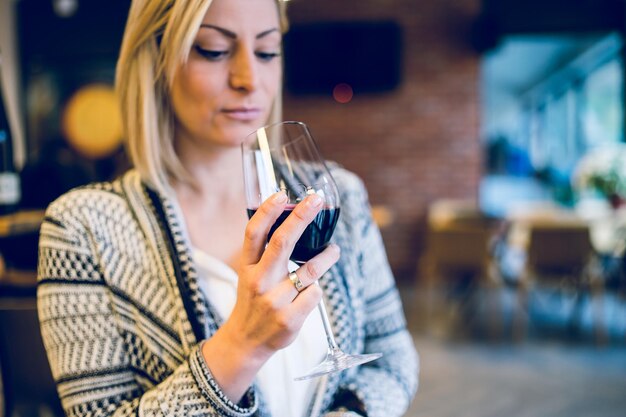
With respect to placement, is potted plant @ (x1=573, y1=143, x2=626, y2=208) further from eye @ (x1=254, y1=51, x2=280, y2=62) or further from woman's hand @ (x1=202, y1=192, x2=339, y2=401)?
woman's hand @ (x1=202, y1=192, x2=339, y2=401)

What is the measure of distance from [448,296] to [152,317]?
5.23 meters

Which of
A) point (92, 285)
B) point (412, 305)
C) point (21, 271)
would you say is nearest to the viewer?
point (92, 285)

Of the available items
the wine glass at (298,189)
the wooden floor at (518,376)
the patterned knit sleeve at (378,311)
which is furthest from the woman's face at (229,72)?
the wooden floor at (518,376)

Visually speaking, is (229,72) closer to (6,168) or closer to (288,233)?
(288,233)

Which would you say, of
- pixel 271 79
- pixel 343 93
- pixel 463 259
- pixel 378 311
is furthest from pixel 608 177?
pixel 271 79

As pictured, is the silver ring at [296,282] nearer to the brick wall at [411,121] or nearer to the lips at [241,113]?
the lips at [241,113]

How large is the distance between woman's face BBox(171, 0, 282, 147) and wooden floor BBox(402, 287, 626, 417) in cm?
253

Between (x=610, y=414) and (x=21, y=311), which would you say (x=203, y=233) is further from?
Result: (x=610, y=414)

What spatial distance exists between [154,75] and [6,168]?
1.21 meters

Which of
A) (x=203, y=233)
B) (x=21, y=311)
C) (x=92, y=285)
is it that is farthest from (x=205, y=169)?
(x=21, y=311)

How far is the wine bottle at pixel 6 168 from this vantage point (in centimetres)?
186

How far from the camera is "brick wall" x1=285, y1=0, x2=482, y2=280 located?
628cm

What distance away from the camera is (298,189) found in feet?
2.43

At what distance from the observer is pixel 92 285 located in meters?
0.85
